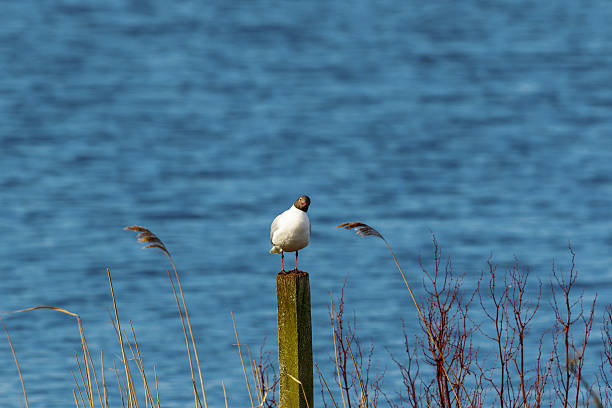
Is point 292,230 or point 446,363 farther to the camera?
point 446,363

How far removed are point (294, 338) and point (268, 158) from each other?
23479mm

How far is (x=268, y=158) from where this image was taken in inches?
1091

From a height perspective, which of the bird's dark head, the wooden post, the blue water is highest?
the blue water

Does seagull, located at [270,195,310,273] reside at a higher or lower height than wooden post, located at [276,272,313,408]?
higher

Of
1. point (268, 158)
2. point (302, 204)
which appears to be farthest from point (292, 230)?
point (268, 158)

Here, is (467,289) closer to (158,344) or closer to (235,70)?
(158,344)

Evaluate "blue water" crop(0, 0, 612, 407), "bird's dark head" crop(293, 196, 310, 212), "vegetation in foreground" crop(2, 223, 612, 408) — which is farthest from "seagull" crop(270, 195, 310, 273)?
"blue water" crop(0, 0, 612, 407)

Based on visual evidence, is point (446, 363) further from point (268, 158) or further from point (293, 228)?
point (268, 158)

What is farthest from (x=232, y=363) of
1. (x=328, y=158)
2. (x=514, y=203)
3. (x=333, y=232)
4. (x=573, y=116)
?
(x=573, y=116)

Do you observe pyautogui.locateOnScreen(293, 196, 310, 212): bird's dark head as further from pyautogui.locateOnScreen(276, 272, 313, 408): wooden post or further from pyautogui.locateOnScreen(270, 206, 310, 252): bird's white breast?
pyautogui.locateOnScreen(276, 272, 313, 408): wooden post

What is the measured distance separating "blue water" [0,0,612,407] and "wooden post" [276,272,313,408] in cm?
659

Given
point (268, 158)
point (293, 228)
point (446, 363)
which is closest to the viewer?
point (293, 228)

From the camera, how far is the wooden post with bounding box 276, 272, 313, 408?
4.27m

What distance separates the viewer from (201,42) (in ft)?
136
